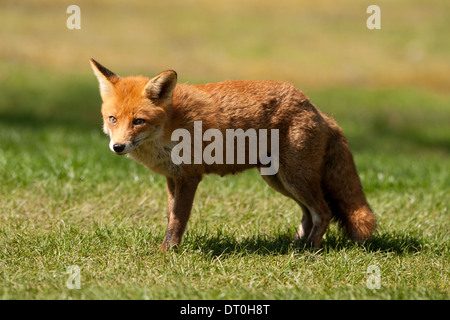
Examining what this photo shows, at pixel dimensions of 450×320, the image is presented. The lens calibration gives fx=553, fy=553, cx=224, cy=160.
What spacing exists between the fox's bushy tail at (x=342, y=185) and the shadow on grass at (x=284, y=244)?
22 cm

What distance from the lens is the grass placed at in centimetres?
419

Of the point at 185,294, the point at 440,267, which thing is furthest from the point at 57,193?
the point at 440,267

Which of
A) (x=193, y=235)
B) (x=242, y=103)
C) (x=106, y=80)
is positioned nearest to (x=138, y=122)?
(x=106, y=80)

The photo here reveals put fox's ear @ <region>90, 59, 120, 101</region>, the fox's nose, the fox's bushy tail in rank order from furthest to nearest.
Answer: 1. the fox's bushy tail
2. fox's ear @ <region>90, 59, 120, 101</region>
3. the fox's nose

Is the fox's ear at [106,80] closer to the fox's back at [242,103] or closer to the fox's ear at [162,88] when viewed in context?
the fox's ear at [162,88]

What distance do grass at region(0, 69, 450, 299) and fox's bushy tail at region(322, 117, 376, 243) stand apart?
0.97 feet

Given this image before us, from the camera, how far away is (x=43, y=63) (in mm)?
18578

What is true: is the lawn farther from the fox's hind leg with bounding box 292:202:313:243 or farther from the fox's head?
the fox's head

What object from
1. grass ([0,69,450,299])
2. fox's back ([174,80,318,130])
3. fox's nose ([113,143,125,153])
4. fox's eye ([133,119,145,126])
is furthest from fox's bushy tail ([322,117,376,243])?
fox's nose ([113,143,125,153])

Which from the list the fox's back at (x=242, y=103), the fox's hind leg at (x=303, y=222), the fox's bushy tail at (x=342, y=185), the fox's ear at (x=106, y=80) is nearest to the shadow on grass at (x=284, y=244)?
the fox's hind leg at (x=303, y=222)

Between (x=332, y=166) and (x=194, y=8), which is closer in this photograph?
(x=332, y=166)

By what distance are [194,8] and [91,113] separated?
1484 cm

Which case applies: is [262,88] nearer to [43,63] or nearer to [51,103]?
[51,103]

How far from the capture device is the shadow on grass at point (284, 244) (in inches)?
201
